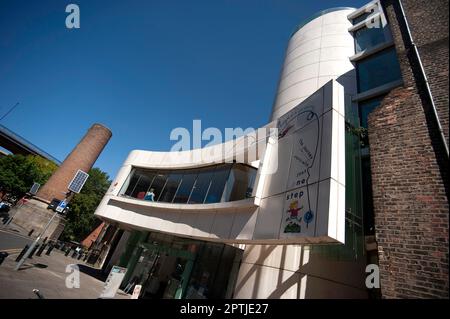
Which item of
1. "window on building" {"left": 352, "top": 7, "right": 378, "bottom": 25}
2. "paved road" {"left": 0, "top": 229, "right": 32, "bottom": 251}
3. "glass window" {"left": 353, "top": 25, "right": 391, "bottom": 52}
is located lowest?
"paved road" {"left": 0, "top": 229, "right": 32, "bottom": 251}

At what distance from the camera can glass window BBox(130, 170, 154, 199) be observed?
16.4m

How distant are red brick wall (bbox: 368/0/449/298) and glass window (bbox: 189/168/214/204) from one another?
783 centimetres

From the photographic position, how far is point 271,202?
747 cm

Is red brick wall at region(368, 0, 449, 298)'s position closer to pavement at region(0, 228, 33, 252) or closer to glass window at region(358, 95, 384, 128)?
glass window at region(358, 95, 384, 128)

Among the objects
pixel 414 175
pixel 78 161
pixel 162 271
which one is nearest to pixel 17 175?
pixel 78 161

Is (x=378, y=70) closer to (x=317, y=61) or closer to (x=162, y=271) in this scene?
(x=317, y=61)

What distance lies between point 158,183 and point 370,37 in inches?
625

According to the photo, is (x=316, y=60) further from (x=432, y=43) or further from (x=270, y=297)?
(x=270, y=297)

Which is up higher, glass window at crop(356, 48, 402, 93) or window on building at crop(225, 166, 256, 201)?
glass window at crop(356, 48, 402, 93)

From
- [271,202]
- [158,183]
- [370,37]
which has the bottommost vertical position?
[271,202]

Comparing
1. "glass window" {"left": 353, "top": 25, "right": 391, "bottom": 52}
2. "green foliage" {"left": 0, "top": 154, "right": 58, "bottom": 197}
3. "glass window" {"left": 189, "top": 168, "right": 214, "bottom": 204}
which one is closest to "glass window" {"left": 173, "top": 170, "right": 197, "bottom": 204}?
"glass window" {"left": 189, "top": 168, "right": 214, "bottom": 204}

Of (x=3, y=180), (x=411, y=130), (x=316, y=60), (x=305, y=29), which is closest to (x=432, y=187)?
(x=411, y=130)

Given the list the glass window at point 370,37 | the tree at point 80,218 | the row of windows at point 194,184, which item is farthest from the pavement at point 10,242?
the glass window at point 370,37
